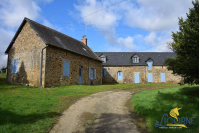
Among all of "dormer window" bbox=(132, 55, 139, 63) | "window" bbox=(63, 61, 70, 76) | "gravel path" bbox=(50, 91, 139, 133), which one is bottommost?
"gravel path" bbox=(50, 91, 139, 133)

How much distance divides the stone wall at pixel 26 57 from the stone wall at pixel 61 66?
103cm

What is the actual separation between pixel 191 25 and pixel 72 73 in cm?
1202

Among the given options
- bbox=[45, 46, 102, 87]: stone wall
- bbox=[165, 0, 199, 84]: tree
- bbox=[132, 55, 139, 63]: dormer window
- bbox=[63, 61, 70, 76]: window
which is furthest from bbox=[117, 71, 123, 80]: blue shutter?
bbox=[165, 0, 199, 84]: tree

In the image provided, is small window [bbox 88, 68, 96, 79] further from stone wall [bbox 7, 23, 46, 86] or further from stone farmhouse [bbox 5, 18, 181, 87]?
stone wall [bbox 7, 23, 46, 86]

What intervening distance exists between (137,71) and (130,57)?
329 cm

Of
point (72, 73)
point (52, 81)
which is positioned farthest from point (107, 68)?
point (52, 81)

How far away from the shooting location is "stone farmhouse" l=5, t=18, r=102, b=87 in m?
14.1

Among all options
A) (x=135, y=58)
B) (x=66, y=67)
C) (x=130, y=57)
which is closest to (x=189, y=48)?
(x=66, y=67)

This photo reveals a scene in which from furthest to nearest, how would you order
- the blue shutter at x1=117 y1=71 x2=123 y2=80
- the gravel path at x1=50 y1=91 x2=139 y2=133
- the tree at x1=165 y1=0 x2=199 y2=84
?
the blue shutter at x1=117 y1=71 x2=123 y2=80
the tree at x1=165 y1=0 x2=199 y2=84
the gravel path at x1=50 y1=91 x2=139 y2=133

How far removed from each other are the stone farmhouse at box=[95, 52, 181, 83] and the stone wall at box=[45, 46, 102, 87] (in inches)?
357

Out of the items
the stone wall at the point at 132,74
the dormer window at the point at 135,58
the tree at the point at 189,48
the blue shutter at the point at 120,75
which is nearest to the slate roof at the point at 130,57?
the dormer window at the point at 135,58

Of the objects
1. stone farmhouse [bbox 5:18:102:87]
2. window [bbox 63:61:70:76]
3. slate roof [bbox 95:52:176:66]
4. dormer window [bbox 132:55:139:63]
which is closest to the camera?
stone farmhouse [bbox 5:18:102:87]

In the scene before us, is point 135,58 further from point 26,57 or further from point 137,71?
point 26,57

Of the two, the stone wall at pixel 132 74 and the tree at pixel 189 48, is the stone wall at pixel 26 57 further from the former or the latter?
the stone wall at pixel 132 74
